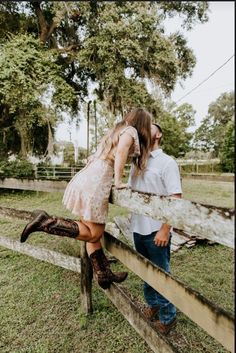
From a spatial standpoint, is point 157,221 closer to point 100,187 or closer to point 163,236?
point 163,236

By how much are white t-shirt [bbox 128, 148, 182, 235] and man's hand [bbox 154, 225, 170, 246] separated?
117 millimetres

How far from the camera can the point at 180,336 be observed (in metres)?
A: 2.65

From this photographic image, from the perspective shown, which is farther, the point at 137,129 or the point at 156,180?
the point at 156,180

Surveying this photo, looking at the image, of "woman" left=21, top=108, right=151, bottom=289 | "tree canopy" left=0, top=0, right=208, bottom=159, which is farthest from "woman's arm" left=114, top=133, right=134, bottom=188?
"tree canopy" left=0, top=0, right=208, bottom=159

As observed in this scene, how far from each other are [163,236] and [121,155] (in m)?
0.72

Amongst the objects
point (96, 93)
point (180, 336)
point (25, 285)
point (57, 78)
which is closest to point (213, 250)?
point (180, 336)

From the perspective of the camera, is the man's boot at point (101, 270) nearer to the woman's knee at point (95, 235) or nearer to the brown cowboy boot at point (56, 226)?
the woman's knee at point (95, 235)

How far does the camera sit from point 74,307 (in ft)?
10.1

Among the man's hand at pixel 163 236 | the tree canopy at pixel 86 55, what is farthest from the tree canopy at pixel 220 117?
the tree canopy at pixel 86 55

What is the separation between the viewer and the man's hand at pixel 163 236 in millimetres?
2400

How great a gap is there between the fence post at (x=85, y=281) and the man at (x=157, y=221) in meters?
0.48

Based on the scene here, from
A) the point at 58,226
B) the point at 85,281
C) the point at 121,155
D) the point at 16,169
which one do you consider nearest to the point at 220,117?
the point at 16,169

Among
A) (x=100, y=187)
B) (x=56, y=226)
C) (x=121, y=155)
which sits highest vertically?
(x=121, y=155)

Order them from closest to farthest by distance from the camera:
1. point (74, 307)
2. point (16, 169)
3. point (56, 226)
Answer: point (56, 226)
point (74, 307)
point (16, 169)
